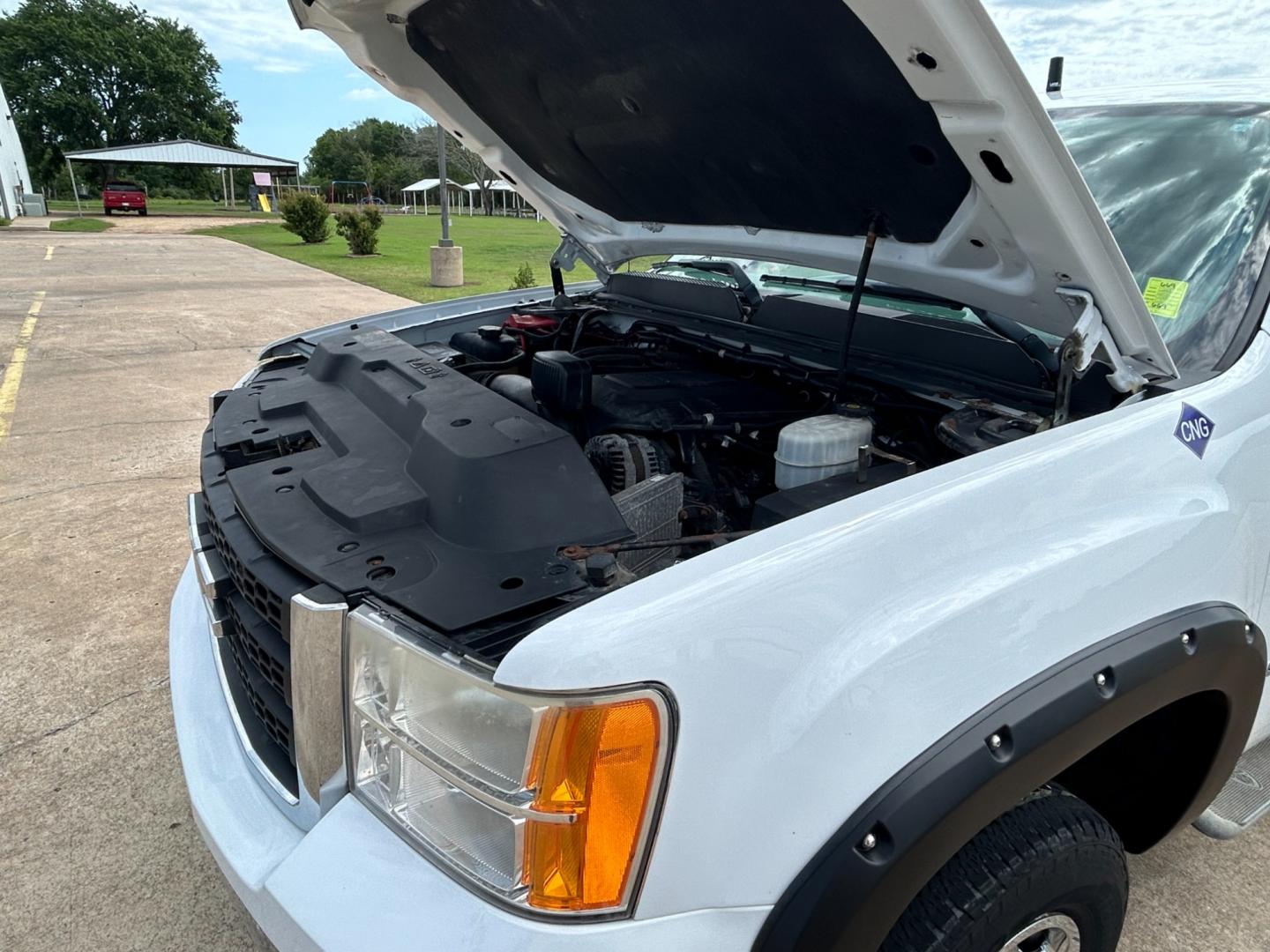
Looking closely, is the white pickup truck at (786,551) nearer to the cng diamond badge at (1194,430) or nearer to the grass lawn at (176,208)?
the cng diamond badge at (1194,430)

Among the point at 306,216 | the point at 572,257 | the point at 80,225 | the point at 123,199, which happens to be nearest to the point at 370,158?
the point at 123,199

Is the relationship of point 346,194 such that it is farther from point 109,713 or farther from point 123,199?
point 109,713

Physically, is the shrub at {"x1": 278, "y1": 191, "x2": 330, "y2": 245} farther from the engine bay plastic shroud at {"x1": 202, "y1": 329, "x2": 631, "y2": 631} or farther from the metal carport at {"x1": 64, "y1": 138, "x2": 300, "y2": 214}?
the metal carport at {"x1": 64, "y1": 138, "x2": 300, "y2": 214}

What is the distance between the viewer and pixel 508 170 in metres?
3.04

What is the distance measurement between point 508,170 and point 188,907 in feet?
8.18

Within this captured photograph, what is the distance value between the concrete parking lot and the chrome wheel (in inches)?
19.0

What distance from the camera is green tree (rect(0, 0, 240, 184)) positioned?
5131 cm

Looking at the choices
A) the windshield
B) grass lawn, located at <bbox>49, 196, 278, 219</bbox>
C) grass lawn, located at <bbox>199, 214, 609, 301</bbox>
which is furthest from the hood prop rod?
grass lawn, located at <bbox>49, 196, 278, 219</bbox>

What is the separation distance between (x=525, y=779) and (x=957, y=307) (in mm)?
1912

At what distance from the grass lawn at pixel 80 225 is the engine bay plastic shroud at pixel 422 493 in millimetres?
33540

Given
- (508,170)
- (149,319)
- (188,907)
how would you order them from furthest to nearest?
(149,319) < (508,170) < (188,907)

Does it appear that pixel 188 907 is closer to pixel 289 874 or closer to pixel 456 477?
pixel 289 874

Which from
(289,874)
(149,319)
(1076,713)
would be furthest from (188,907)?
(149,319)

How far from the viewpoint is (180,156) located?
46688 mm
